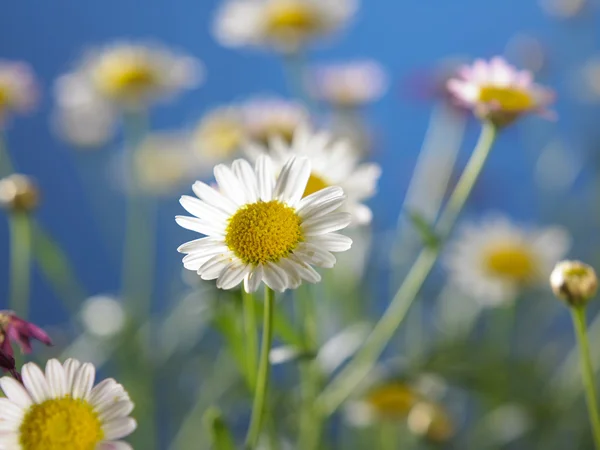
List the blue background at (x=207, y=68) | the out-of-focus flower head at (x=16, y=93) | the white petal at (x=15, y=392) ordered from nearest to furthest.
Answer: the white petal at (x=15, y=392) < the out-of-focus flower head at (x=16, y=93) < the blue background at (x=207, y=68)

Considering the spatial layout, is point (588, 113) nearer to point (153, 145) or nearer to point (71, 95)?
point (153, 145)

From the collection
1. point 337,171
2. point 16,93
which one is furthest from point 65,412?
point 16,93

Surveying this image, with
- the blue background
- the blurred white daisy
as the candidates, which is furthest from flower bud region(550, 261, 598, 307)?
the blue background

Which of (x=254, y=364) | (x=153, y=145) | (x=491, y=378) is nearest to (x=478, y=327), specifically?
(x=491, y=378)

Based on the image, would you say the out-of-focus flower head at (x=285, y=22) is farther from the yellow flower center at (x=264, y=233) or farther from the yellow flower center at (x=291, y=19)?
the yellow flower center at (x=264, y=233)

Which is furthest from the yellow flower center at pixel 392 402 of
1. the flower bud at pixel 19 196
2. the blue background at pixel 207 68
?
the blue background at pixel 207 68

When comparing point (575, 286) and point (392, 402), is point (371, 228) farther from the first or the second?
point (575, 286)
